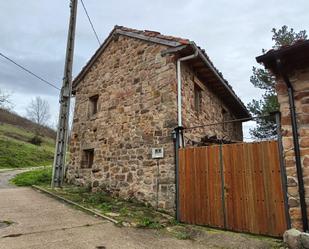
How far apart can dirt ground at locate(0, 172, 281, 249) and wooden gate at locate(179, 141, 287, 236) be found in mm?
352

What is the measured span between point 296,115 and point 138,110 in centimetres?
463

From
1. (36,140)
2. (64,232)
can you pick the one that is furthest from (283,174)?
(36,140)

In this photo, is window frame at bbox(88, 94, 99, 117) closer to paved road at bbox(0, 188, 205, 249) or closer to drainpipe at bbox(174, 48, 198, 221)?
drainpipe at bbox(174, 48, 198, 221)

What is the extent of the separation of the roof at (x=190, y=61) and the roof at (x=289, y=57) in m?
2.84

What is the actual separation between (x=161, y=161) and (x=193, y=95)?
266 centimetres

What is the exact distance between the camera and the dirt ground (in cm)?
439

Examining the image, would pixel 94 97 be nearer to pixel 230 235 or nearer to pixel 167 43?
pixel 167 43

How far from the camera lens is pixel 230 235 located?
17.2ft

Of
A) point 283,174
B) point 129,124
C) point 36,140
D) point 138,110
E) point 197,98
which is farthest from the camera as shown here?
point 36,140

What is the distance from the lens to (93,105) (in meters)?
10.5

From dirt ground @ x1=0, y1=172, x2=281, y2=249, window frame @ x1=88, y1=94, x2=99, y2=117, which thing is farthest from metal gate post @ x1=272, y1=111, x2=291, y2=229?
window frame @ x1=88, y1=94, x2=99, y2=117

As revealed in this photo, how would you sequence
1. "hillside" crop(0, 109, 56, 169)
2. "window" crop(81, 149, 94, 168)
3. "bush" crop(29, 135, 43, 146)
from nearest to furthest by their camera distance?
"window" crop(81, 149, 94, 168), "hillside" crop(0, 109, 56, 169), "bush" crop(29, 135, 43, 146)

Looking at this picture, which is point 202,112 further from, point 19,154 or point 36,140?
point 36,140

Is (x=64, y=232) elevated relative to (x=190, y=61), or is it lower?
lower
